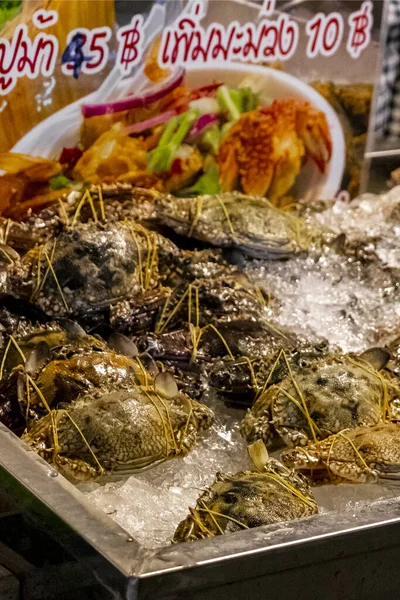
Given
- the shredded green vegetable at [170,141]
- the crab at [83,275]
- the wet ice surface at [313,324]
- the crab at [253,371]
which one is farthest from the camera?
the shredded green vegetable at [170,141]

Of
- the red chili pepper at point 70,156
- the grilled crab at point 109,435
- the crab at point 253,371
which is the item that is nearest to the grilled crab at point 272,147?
the red chili pepper at point 70,156

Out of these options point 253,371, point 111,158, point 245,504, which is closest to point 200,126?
point 111,158

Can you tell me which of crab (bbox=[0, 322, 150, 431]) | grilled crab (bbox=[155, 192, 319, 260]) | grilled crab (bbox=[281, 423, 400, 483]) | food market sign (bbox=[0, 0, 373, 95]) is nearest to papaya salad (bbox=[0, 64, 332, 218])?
food market sign (bbox=[0, 0, 373, 95])

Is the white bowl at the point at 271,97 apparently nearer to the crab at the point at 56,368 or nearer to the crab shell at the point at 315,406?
the crab at the point at 56,368

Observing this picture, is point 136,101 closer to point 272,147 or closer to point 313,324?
point 272,147

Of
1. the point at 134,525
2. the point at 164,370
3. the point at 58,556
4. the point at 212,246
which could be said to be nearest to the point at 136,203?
the point at 212,246

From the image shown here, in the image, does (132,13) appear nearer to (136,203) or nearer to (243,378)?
(136,203)

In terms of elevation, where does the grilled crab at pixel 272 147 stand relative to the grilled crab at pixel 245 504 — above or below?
above
